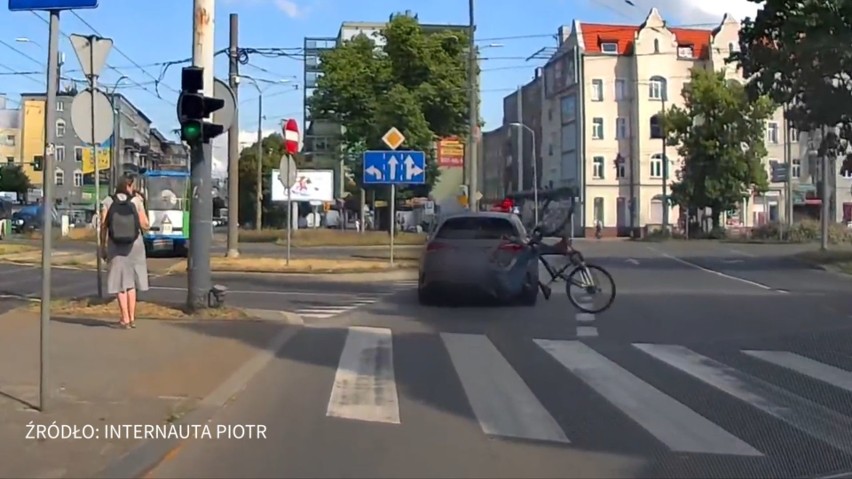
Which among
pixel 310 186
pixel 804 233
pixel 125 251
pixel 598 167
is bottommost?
pixel 125 251

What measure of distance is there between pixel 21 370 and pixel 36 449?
332 cm

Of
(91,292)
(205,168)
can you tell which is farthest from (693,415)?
(91,292)

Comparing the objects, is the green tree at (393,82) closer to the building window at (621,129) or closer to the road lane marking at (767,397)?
the building window at (621,129)

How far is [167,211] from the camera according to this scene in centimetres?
4094

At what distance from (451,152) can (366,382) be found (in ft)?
147

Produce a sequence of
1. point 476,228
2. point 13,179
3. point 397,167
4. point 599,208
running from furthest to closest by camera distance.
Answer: point 13,179 < point 599,208 < point 397,167 < point 476,228

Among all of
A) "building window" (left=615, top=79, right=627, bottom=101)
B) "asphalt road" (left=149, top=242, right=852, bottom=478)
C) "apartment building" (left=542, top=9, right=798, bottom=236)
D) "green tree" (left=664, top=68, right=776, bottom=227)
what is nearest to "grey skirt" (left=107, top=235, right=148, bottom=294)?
"asphalt road" (left=149, top=242, right=852, bottom=478)

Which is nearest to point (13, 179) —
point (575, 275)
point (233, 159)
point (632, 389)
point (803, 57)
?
point (233, 159)

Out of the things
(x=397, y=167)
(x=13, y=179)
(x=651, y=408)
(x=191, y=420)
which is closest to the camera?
(x=191, y=420)

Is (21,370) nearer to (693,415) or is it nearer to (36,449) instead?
(36,449)

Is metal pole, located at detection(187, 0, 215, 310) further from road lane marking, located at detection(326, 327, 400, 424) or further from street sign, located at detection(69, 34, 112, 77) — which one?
road lane marking, located at detection(326, 327, 400, 424)

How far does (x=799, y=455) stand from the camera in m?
7.53

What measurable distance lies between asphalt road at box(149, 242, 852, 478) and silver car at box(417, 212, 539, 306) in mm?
860

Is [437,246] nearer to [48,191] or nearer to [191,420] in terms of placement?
[191,420]
